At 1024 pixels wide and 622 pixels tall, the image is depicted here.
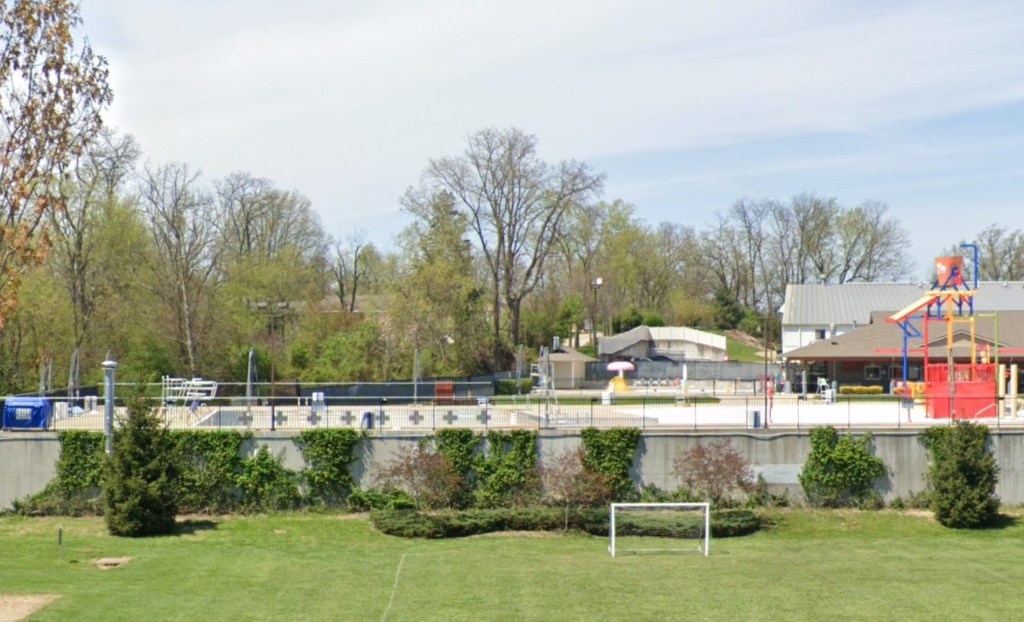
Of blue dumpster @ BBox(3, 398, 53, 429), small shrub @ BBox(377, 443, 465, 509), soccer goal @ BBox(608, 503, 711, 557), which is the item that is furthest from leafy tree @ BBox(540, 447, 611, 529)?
blue dumpster @ BBox(3, 398, 53, 429)

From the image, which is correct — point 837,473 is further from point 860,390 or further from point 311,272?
point 311,272

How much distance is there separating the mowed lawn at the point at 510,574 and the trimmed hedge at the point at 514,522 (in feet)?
1.57

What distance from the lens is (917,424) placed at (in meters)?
37.1

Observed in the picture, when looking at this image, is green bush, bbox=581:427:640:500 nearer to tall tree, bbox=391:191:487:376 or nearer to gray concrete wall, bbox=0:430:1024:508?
gray concrete wall, bbox=0:430:1024:508

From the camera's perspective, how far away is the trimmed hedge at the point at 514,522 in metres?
31.9

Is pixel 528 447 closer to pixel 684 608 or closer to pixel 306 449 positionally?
pixel 306 449

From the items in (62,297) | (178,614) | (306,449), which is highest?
(62,297)

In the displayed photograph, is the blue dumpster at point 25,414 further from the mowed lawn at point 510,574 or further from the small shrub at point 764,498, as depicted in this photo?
the small shrub at point 764,498

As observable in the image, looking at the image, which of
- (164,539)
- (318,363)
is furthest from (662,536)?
(318,363)

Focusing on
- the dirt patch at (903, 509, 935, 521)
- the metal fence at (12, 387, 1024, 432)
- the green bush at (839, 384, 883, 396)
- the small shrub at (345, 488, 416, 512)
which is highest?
the green bush at (839, 384, 883, 396)

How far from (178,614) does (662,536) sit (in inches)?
564

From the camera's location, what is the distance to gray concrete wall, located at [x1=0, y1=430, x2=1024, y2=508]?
35.3 metres

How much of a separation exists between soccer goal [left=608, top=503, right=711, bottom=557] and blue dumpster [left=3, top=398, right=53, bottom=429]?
17.0 metres

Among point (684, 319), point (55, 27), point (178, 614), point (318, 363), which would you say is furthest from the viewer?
point (684, 319)
